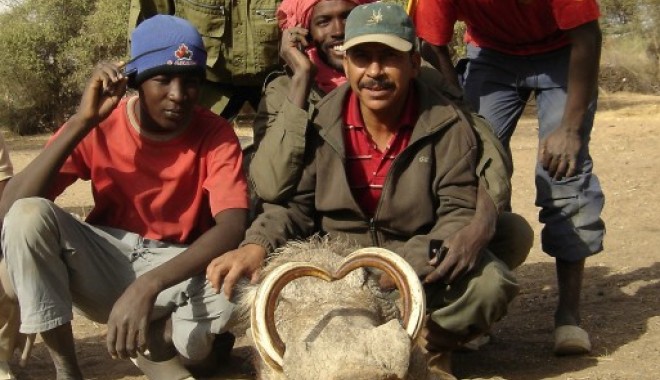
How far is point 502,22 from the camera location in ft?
17.0

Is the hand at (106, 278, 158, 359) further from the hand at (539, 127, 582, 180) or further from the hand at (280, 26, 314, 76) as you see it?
the hand at (539, 127, 582, 180)

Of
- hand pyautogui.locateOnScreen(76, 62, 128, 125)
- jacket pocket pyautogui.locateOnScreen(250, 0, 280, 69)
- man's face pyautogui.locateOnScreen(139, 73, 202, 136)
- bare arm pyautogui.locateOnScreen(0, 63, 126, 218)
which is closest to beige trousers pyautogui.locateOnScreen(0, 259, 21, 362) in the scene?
bare arm pyautogui.locateOnScreen(0, 63, 126, 218)

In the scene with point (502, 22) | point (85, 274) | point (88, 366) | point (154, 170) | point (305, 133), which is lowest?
point (88, 366)

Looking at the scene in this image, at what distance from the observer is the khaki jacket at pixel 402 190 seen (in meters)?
4.36

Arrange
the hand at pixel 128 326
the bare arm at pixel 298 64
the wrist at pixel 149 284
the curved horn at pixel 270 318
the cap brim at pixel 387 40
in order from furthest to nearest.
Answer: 1. the bare arm at pixel 298 64
2. the cap brim at pixel 387 40
3. the wrist at pixel 149 284
4. the hand at pixel 128 326
5. the curved horn at pixel 270 318

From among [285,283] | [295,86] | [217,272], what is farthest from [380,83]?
[285,283]

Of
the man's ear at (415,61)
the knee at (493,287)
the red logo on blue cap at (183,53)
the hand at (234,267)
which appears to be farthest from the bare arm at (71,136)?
the knee at (493,287)

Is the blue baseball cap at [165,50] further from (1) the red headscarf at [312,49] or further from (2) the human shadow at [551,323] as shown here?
(2) the human shadow at [551,323]

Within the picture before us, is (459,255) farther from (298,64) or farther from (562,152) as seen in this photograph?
(298,64)

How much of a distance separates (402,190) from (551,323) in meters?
1.77

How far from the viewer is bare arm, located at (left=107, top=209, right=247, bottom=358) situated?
4.01m

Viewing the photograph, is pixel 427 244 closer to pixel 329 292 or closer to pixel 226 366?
pixel 329 292

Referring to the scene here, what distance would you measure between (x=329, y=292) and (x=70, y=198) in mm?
8077

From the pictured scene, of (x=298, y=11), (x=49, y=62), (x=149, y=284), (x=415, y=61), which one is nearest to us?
(x=149, y=284)
